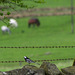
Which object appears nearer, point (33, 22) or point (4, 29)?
point (4, 29)

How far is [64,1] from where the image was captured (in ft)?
Result: 191

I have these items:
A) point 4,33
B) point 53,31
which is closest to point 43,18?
point 53,31

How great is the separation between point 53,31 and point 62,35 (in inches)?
141

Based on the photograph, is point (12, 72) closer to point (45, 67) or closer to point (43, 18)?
point (45, 67)

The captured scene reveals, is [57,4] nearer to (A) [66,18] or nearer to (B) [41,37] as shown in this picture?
(A) [66,18]

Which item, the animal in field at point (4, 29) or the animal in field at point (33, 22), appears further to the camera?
the animal in field at point (33, 22)

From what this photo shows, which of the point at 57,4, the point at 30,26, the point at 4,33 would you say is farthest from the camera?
the point at 57,4

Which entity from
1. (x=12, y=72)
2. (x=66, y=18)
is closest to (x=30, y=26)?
(x=66, y=18)

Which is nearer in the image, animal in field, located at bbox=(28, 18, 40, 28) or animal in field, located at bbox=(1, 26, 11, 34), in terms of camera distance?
animal in field, located at bbox=(1, 26, 11, 34)

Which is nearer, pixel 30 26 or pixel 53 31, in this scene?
pixel 53 31

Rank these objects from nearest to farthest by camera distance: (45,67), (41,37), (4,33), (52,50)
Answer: (45,67) < (52,50) < (41,37) < (4,33)

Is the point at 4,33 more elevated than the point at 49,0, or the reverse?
the point at 49,0

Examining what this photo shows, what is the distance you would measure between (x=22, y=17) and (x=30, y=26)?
418 centimetres

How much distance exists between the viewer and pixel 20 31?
41812 millimetres
